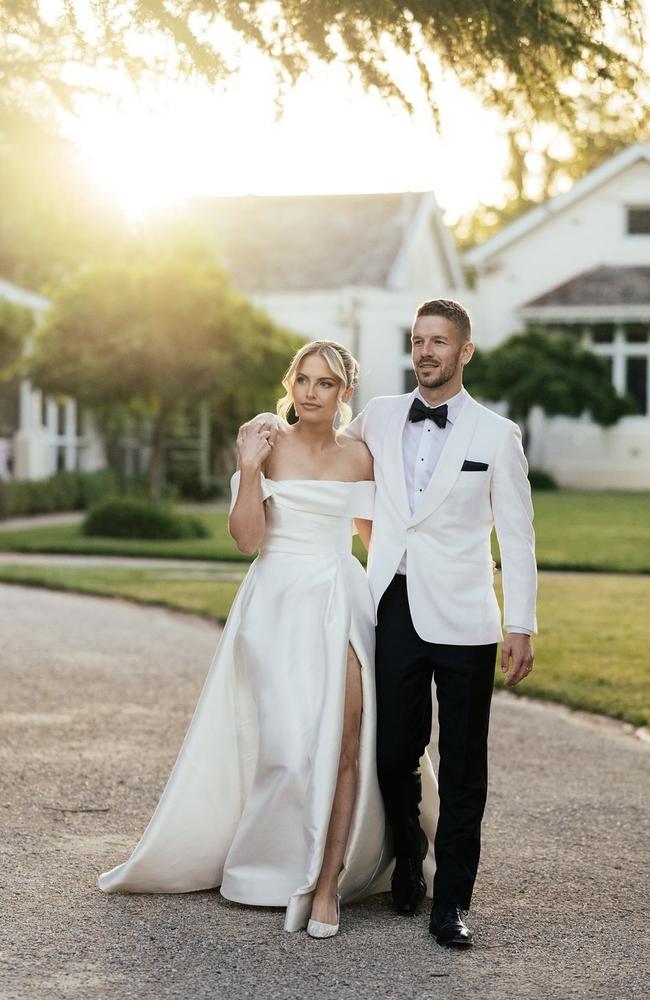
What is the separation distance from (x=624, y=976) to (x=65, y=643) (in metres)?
7.21

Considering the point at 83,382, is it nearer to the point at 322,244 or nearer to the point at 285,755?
the point at 285,755

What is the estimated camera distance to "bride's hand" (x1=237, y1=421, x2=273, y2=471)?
4.53m

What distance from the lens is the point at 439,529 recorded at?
4496 millimetres

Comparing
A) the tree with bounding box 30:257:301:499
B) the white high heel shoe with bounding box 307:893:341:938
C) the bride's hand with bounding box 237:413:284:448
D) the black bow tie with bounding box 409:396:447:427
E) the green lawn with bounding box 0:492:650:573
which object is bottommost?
the white high heel shoe with bounding box 307:893:341:938

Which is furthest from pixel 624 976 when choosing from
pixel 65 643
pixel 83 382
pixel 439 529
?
pixel 83 382

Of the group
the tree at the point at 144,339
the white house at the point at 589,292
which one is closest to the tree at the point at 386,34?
the tree at the point at 144,339

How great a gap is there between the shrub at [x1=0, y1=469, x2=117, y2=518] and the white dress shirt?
60.8ft

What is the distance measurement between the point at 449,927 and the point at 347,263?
3190 cm

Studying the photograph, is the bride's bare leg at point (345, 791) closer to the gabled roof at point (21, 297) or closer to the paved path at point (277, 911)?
the paved path at point (277, 911)

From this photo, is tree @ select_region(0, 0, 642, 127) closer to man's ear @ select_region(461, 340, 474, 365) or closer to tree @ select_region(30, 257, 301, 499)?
man's ear @ select_region(461, 340, 474, 365)

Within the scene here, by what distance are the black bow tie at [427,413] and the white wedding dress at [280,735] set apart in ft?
0.94

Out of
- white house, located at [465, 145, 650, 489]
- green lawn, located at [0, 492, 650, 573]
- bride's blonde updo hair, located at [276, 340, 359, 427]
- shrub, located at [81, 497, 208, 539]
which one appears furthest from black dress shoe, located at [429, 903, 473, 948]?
white house, located at [465, 145, 650, 489]

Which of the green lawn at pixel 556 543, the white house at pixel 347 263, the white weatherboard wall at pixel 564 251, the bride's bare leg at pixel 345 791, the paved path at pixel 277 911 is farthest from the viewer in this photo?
the white weatherboard wall at pixel 564 251

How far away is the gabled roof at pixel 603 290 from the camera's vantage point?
31.2 metres
